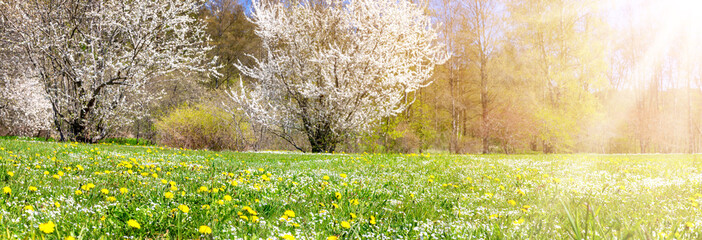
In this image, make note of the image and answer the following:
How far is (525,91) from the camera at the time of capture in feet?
85.5

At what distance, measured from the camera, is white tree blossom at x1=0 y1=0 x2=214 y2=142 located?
40.5 ft

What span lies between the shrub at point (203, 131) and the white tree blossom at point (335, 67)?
124 centimetres

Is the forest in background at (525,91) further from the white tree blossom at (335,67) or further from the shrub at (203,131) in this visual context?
the white tree blossom at (335,67)

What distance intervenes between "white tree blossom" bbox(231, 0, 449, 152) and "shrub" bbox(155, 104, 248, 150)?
48.9 inches

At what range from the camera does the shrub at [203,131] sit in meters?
16.4

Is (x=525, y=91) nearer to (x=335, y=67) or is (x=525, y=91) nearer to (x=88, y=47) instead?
(x=335, y=67)

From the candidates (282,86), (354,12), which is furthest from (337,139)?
(354,12)

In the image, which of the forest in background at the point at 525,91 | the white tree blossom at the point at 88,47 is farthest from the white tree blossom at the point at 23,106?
the white tree blossom at the point at 88,47

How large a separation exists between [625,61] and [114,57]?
33.5m

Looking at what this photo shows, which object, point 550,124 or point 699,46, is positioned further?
point 699,46

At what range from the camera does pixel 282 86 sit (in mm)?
16234

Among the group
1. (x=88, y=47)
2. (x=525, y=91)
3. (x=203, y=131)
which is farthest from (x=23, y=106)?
(x=525, y=91)

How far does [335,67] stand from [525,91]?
17.1 m

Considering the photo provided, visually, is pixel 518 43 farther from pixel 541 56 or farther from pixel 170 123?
pixel 170 123
